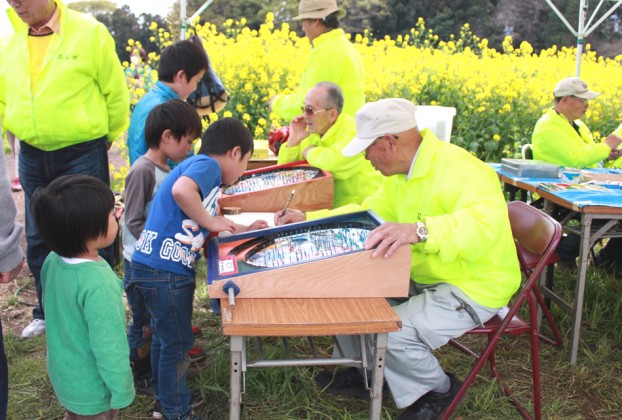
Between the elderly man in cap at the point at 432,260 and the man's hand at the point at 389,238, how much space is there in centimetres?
23

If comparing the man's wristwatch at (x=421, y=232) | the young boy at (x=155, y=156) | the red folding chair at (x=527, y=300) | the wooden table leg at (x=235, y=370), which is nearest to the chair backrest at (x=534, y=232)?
the red folding chair at (x=527, y=300)

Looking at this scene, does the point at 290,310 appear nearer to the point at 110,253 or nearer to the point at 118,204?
the point at 110,253

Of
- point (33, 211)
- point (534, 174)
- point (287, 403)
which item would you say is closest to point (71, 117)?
point (33, 211)

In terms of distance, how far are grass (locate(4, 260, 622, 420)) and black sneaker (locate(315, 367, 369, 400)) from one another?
3cm

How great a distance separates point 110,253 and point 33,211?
6.09 feet

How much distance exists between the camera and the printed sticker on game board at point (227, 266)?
79.8 inches

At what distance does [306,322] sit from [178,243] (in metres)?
0.67

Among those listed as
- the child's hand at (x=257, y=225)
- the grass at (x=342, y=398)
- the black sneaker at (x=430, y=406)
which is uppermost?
the child's hand at (x=257, y=225)

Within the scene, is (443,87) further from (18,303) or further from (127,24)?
(127,24)

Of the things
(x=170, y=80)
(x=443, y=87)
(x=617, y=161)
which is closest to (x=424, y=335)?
(x=170, y=80)

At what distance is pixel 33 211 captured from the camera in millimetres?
1822

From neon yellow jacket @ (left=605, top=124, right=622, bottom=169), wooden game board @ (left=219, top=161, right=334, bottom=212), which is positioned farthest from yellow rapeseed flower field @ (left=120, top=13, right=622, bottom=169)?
wooden game board @ (left=219, top=161, right=334, bottom=212)

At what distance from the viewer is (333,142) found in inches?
141

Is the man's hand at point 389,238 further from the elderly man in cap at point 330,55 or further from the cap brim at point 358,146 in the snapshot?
the elderly man in cap at point 330,55
